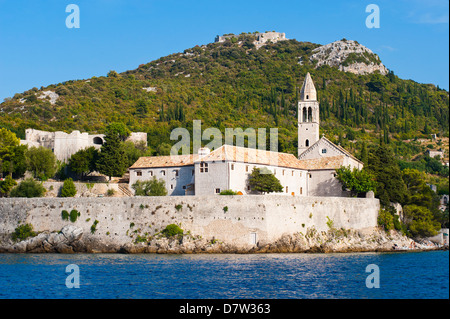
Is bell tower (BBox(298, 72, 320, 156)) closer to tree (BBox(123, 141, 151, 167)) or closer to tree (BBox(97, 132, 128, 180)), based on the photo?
tree (BBox(123, 141, 151, 167))

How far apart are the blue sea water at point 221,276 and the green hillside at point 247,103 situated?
3633 cm

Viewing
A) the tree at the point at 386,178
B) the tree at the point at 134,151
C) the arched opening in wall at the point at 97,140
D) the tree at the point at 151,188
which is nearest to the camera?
the tree at the point at 151,188

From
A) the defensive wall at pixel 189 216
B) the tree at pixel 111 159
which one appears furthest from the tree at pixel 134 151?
the defensive wall at pixel 189 216

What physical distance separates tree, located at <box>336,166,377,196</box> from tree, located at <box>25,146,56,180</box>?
30147 mm

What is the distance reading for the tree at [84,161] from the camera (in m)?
65.1

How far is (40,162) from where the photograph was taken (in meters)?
62.7

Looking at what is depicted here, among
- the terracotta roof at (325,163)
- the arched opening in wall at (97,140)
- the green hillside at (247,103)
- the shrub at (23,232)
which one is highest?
the green hillside at (247,103)

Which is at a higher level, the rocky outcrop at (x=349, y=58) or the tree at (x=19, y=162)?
the rocky outcrop at (x=349, y=58)

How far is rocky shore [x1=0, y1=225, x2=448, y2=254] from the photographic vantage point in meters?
46.0

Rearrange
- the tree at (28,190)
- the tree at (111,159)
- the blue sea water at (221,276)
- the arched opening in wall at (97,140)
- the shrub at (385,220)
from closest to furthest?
the blue sea water at (221,276) < the shrub at (385,220) < the tree at (28,190) < the tree at (111,159) < the arched opening in wall at (97,140)

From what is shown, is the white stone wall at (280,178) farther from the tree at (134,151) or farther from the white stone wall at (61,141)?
the white stone wall at (61,141)

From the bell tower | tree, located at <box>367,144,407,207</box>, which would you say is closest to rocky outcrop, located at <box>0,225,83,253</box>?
the bell tower

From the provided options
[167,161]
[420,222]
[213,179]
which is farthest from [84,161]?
[420,222]

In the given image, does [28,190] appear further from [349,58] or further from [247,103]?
[349,58]
